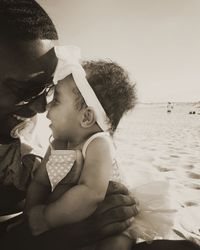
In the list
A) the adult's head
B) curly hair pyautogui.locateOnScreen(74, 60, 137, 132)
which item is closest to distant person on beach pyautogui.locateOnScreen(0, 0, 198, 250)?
the adult's head

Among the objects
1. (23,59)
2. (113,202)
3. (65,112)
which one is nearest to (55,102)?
(65,112)

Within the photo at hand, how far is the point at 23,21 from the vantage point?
1.27 metres

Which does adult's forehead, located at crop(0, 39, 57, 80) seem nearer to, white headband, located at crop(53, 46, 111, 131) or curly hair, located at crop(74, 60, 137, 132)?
white headband, located at crop(53, 46, 111, 131)

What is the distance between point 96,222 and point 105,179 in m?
0.13

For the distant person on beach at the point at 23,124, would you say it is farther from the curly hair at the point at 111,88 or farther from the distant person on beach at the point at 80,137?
the curly hair at the point at 111,88

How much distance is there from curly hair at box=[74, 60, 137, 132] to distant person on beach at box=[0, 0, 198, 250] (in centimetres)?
14

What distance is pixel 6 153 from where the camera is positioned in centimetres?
140

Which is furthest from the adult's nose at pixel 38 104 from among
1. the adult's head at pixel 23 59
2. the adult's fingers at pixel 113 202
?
the adult's fingers at pixel 113 202

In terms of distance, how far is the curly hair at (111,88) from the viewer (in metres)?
1.32

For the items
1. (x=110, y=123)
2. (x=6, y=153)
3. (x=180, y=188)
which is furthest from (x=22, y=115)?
(x=180, y=188)

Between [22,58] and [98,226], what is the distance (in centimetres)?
59

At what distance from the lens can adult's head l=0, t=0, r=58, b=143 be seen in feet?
4.13

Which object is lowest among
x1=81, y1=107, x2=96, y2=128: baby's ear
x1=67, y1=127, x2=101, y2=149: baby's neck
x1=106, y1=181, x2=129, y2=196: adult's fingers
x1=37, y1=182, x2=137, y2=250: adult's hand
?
x1=37, y1=182, x2=137, y2=250: adult's hand

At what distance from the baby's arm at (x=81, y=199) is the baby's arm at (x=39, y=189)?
0.15m
